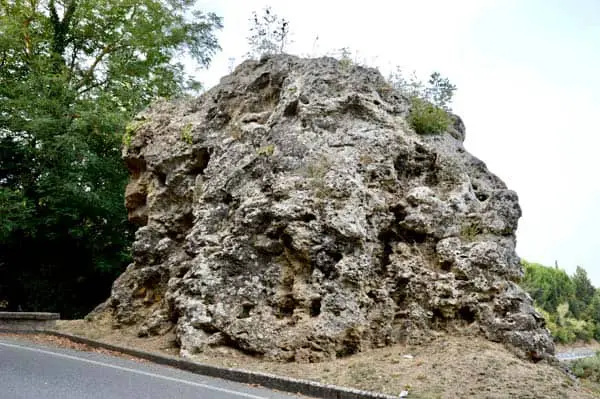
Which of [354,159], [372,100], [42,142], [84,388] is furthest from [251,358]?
[42,142]

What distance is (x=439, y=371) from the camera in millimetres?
7176

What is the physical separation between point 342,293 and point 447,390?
2796 millimetres

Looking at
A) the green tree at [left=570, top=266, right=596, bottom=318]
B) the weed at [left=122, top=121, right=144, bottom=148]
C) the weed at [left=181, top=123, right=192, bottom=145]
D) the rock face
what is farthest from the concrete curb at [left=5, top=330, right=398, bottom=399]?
the green tree at [left=570, top=266, right=596, bottom=318]

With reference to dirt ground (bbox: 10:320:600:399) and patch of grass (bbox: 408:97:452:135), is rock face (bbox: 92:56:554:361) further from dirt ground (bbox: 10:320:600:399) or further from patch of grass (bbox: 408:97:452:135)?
dirt ground (bbox: 10:320:600:399)

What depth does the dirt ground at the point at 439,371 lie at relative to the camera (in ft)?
21.2

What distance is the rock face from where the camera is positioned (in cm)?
881

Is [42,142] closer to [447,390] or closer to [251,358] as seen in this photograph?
[251,358]

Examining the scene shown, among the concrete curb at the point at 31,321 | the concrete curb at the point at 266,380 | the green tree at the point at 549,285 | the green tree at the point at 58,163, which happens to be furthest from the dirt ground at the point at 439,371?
the green tree at the point at 549,285

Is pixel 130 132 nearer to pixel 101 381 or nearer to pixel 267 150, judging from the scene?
pixel 267 150

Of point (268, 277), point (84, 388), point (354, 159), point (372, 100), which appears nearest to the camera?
point (84, 388)

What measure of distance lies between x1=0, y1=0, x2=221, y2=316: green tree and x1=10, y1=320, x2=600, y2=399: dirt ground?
9.77 m

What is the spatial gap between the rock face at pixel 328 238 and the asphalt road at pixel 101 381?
135cm

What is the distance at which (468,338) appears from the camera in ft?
27.6

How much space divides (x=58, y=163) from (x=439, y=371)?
14.7 meters
